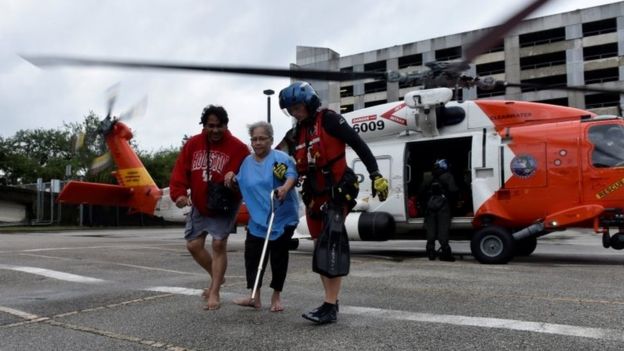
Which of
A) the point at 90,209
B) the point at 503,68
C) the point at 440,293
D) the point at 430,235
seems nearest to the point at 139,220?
the point at 90,209

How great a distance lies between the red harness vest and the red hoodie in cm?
81

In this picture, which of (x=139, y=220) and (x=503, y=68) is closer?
(x=139, y=220)

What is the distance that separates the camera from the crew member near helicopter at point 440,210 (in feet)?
28.8

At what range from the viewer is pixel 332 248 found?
3.95 metres

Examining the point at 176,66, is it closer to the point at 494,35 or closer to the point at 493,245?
the point at 494,35

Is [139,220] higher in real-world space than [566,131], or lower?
lower

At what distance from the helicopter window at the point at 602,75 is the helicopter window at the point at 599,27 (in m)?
3.34

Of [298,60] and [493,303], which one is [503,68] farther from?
[493,303]

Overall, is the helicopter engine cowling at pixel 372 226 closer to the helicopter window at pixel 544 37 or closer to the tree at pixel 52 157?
the tree at pixel 52 157

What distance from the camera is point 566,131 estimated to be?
8312mm

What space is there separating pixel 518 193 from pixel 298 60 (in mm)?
47580

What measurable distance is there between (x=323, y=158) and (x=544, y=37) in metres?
51.4

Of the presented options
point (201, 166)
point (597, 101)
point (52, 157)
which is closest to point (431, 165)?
point (201, 166)

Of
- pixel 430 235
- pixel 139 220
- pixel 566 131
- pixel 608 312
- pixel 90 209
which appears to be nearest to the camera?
pixel 608 312
